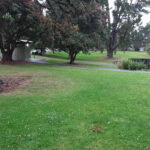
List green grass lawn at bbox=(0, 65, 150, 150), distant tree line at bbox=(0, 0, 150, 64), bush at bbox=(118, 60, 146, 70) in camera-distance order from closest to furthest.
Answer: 1. green grass lawn at bbox=(0, 65, 150, 150)
2. distant tree line at bbox=(0, 0, 150, 64)
3. bush at bbox=(118, 60, 146, 70)

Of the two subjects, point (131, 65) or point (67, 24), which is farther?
point (131, 65)

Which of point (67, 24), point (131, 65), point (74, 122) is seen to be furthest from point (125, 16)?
point (74, 122)

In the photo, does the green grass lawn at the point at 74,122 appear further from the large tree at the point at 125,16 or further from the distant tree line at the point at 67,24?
the large tree at the point at 125,16

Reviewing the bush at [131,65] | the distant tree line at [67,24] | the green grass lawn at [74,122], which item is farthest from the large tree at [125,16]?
the green grass lawn at [74,122]

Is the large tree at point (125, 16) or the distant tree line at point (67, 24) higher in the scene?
the large tree at point (125, 16)

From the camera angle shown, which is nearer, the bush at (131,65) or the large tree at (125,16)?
the bush at (131,65)

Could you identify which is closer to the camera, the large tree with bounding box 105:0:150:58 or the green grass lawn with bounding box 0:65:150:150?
the green grass lawn with bounding box 0:65:150:150

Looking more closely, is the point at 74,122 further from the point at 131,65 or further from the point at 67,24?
the point at 131,65

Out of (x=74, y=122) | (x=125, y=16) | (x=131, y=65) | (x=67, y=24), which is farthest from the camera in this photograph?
(x=125, y=16)

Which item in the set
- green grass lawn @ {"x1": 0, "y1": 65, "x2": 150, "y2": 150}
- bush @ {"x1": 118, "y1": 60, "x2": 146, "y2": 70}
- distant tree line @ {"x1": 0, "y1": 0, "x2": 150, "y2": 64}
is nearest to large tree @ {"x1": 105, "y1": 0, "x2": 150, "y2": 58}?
distant tree line @ {"x1": 0, "y1": 0, "x2": 150, "y2": 64}

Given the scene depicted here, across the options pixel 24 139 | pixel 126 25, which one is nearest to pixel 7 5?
pixel 24 139

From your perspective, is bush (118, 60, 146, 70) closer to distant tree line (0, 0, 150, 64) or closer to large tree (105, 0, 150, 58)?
distant tree line (0, 0, 150, 64)

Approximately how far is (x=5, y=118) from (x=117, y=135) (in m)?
2.49

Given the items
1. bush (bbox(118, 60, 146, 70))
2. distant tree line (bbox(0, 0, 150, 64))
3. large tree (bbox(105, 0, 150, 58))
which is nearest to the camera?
distant tree line (bbox(0, 0, 150, 64))
